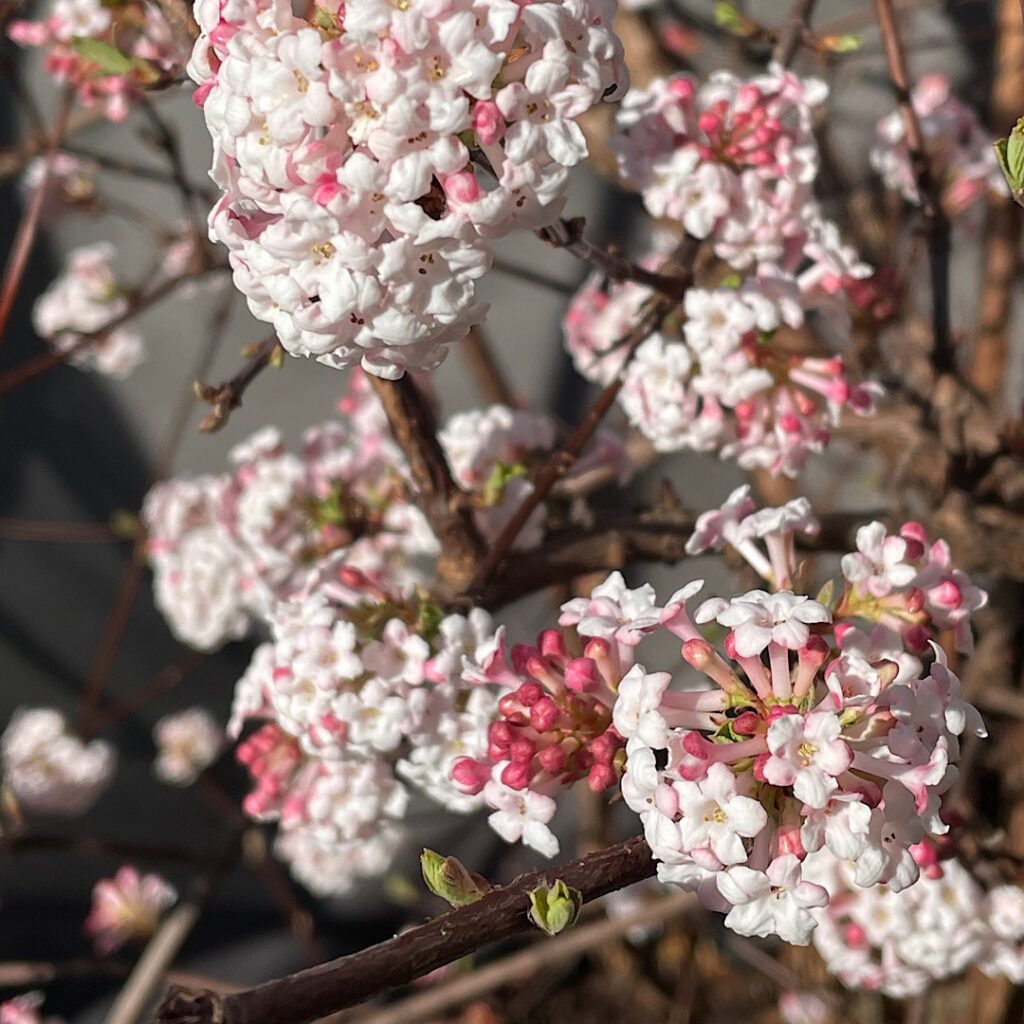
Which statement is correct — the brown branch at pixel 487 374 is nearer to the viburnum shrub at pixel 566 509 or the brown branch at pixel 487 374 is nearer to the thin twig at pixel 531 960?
the viburnum shrub at pixel 566 509

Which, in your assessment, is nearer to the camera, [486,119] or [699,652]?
[486,119]

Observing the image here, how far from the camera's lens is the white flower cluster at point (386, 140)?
794mm

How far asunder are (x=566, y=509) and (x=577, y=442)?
1.43 ft

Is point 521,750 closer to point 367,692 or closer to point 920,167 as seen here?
point 367,692

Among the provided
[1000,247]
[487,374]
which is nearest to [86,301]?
[487,374]

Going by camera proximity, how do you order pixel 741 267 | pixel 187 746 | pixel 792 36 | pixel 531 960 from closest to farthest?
pixel 741 267, pixel 792 36, pixel 531 960, pixel 187 746

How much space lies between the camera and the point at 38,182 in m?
2.36

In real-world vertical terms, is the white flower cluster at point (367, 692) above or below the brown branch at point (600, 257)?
below

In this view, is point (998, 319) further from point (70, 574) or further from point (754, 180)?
point (70, 574)

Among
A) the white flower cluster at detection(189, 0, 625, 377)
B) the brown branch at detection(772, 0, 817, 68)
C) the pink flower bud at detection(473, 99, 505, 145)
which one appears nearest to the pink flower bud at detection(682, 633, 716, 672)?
the white flower cluster at detection(189, 0, 625, 377)

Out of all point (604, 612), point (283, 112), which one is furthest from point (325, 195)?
point (604, 612)

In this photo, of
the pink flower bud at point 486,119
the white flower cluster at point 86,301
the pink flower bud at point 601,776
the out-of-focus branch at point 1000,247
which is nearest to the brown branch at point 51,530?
the white flower cluster at point 86,301

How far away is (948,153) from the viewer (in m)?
1.96

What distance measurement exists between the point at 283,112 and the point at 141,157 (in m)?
2.72
